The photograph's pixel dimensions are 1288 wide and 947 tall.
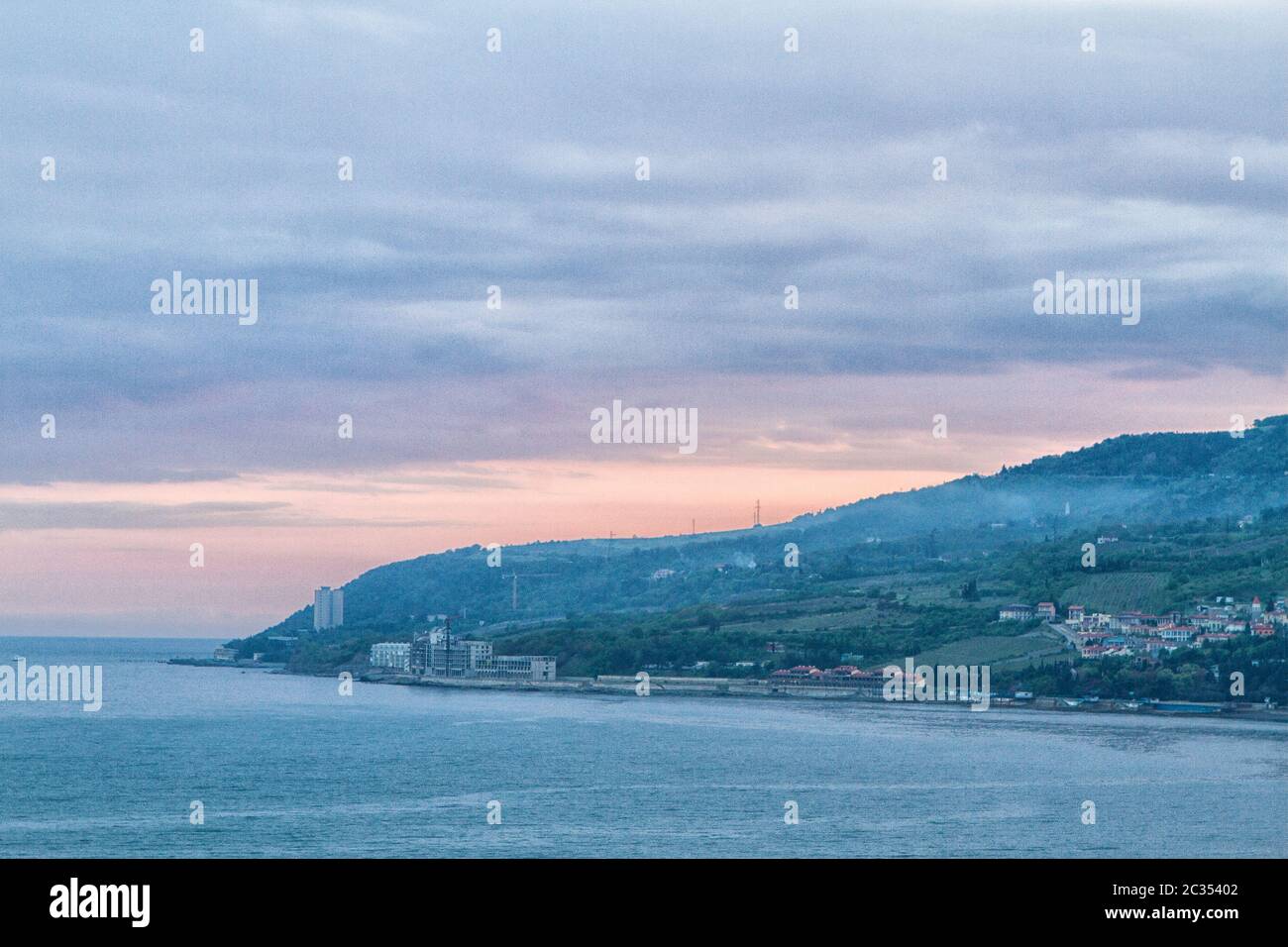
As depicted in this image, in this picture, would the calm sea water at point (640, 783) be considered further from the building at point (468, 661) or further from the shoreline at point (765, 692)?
the building at point (468, 661)

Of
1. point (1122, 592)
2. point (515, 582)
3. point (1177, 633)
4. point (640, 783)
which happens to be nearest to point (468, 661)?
point (515, 582)

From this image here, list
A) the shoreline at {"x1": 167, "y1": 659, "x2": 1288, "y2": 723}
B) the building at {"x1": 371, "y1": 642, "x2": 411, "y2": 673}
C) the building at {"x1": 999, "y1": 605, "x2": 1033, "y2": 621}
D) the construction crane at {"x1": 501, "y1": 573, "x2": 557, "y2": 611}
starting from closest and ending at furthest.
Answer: the shoreline at {"x1": 167, "y1": 659, "x2": 1288, "y2": 723} < the building at {"x1": 999, "y1": 605, "x2": 1033, "y2": 621} < the building at {"x1": 371, "y1": 642, "x2": 411, "y2": 673} < the construction crane at {"x1": 501, "y1": 573, "x2": 557, "y2": 611}

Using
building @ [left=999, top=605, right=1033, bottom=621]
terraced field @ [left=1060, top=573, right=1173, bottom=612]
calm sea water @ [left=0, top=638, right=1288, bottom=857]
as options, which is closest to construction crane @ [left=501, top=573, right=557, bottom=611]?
terraced field @ [left=1060, top=573, right=1173, bottom=612]

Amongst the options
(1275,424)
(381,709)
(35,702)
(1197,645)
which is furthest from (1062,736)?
(1275,424)

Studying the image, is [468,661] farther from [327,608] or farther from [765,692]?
[327,608]

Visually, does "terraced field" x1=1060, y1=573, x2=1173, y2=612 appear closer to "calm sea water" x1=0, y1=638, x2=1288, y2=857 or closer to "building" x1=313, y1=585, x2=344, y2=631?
"calm sea water" x1=0, y1=638, x2=1288, y2=857
